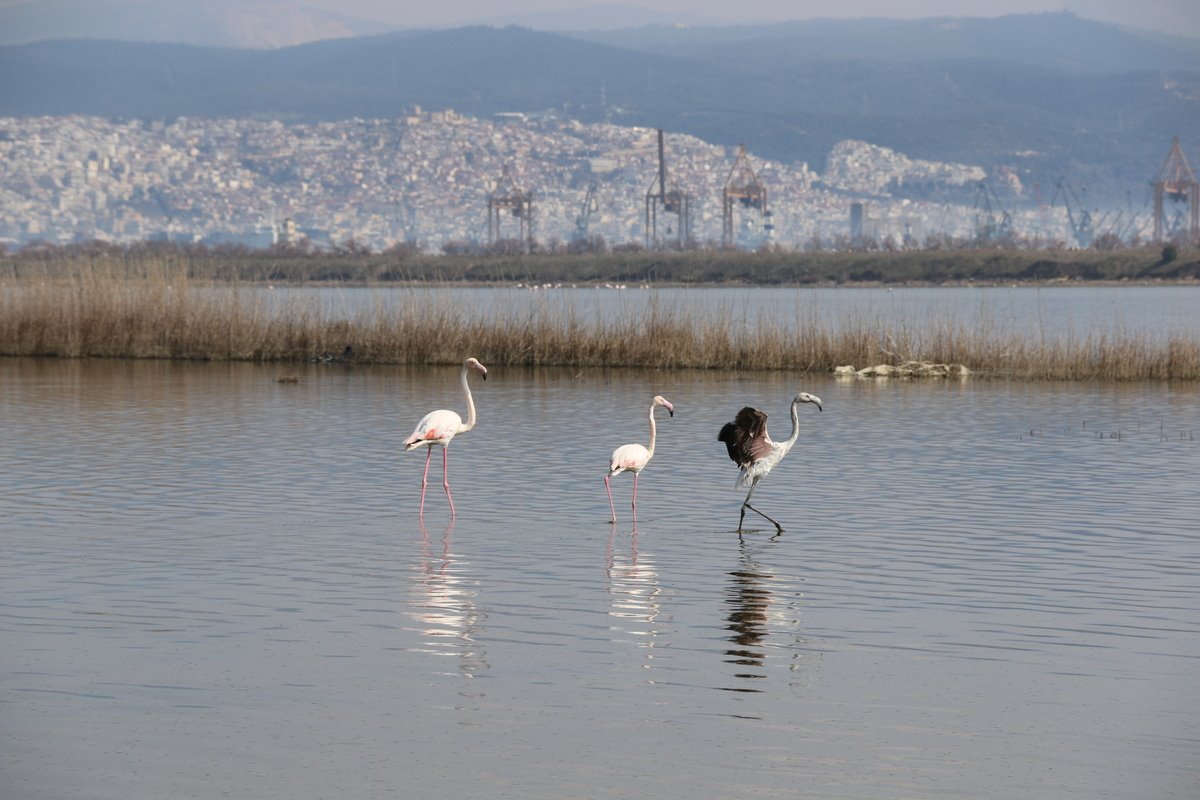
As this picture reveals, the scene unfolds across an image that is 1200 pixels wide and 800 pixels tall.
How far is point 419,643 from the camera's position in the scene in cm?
917

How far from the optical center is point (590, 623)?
977 cm

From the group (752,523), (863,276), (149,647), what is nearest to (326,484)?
(752,523)

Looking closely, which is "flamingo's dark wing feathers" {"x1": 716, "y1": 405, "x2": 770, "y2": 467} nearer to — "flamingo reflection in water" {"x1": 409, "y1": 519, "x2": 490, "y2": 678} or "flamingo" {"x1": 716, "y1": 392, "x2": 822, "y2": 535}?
"flamingo" {"x1": 716, "y1": 392, "x2": 822, "y2": 535}

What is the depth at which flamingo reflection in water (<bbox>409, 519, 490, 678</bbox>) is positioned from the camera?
8945 millimetres

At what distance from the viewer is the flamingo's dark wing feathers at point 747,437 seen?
528 inches

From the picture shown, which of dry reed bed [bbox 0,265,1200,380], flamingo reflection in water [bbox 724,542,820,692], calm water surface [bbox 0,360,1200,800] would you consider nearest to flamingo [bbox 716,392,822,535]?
calm water surface [bbox 0,360,1200,800]

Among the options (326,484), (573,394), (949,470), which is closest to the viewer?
(326,484)

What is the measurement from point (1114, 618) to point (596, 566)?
138 inches

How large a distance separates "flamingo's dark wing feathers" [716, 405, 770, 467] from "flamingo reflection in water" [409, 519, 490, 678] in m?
2.53

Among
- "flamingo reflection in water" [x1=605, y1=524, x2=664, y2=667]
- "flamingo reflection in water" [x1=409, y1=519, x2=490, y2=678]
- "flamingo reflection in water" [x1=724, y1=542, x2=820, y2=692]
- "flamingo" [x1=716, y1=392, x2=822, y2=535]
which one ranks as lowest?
"flamingo reflection in water" [x1=724, y1=542, x2=820, y2=692]

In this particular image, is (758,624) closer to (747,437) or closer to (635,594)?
(635,594)

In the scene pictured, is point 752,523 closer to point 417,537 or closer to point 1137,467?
point 417,537

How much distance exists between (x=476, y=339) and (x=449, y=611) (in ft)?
76.7

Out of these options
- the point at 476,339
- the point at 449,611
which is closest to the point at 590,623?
the point at 449,611
